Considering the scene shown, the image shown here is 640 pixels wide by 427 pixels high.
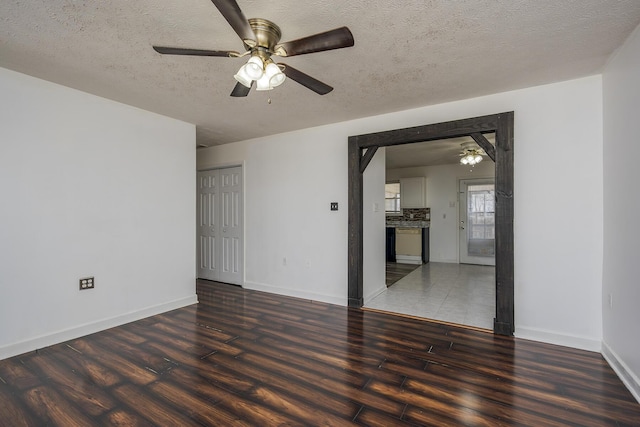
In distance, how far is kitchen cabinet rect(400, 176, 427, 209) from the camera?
746cm

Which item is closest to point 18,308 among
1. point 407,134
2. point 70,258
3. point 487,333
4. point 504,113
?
point 70,258

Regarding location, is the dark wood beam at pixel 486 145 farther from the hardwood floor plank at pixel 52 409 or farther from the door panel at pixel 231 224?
the hardwood floor plank at pixel 52 409

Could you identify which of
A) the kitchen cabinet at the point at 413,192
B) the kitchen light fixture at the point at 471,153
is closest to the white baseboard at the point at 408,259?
the kitchen cabinet at the point at 413,192

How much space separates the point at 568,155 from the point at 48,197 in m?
4.73

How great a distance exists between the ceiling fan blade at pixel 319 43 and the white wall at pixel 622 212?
1.94 meters

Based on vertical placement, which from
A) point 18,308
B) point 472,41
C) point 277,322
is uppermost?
point 472,41

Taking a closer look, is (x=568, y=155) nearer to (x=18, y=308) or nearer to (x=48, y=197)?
(x=48, y=197)

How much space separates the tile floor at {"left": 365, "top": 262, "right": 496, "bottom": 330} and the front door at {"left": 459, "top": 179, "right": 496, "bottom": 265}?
2.63 feet

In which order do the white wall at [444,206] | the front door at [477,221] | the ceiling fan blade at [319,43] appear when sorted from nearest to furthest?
the ceiling fan blade at [319,43] → the front door at [477,221] → the white wall at [444,206]

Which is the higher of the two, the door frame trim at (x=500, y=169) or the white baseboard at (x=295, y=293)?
the door frame trim at (x=500, y=169)

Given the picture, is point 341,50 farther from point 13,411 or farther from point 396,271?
point 396,271

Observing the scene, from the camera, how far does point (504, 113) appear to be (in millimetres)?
2959

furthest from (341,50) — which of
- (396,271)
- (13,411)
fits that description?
(396,271)

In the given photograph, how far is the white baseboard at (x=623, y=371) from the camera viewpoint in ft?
6.44
